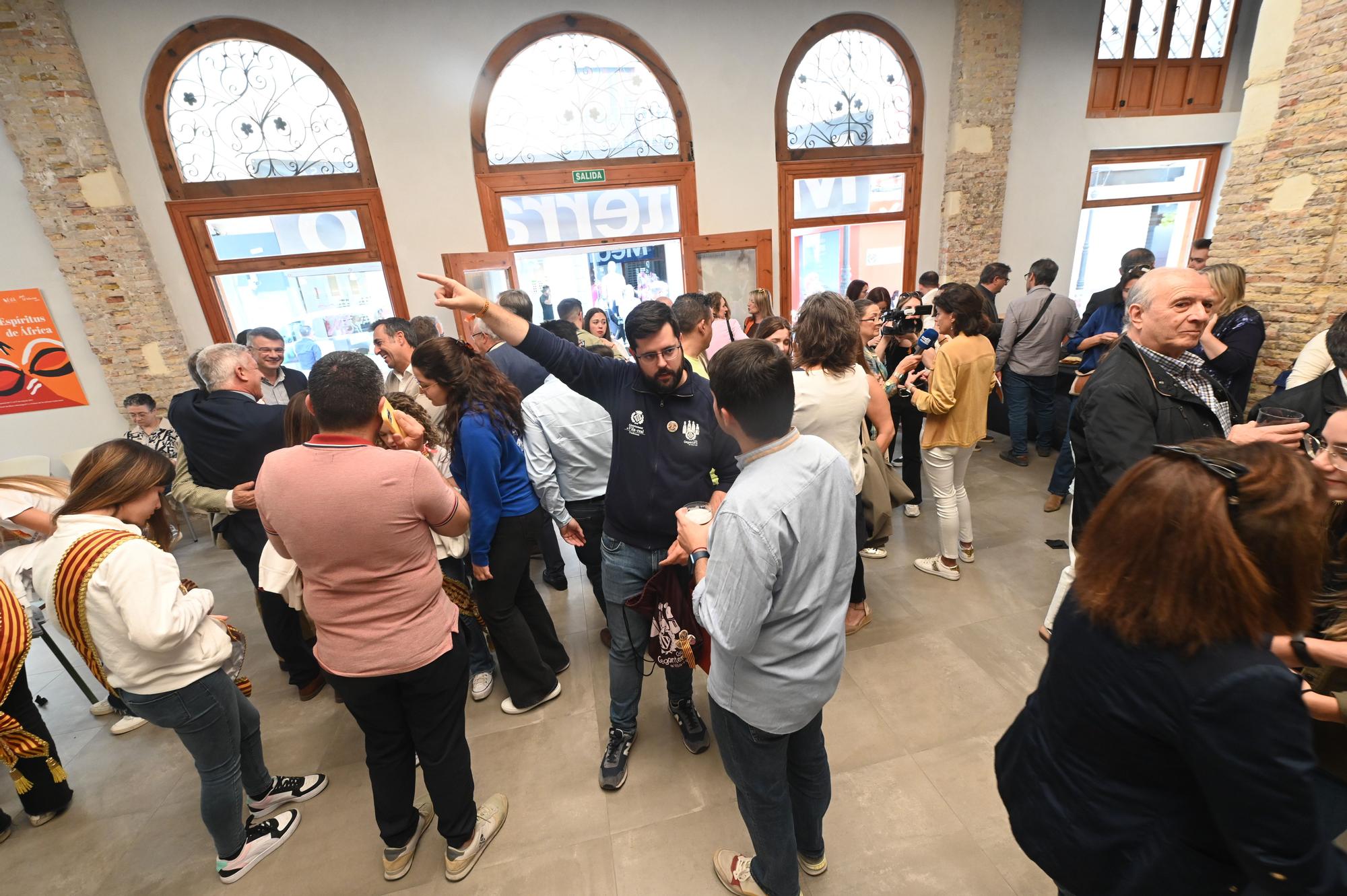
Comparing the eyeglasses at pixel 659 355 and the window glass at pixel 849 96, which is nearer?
the eyeglasses at pixel 659 355

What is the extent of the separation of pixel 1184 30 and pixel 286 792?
41.1 feet

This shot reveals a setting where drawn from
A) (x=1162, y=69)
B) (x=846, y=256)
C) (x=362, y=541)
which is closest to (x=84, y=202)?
(x=362, y=541)

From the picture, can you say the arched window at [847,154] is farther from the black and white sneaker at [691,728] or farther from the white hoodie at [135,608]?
the white hoodie at [135,608]

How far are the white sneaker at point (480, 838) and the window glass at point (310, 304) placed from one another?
18.5 feet

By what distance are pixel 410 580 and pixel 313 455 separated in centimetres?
45

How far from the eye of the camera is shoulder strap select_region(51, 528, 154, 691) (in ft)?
4.96

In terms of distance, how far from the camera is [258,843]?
6.67ft

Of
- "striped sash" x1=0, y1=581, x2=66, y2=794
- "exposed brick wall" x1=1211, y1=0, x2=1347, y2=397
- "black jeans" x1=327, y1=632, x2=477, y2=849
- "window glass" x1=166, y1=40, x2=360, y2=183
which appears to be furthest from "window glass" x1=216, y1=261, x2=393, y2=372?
"exposed brick wall" x1=1211, y1=0, x2=1347, y2=397

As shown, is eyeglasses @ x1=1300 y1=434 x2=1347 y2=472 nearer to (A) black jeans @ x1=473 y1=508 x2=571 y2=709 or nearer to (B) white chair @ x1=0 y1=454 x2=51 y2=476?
(A) black jeans @ x1=473 y1=508 x2=571 y2=709

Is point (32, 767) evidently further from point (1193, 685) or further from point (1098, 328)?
point (1098, 328)

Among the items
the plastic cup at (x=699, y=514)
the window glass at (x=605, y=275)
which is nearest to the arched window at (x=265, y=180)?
the window glass at (x=605, y=275)

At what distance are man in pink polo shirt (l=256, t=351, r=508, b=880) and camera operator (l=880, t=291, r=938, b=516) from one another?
3.15 m

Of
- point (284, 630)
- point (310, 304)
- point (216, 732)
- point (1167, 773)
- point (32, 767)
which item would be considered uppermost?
point (310, 304)

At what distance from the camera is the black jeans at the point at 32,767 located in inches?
87.2
